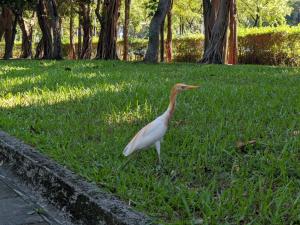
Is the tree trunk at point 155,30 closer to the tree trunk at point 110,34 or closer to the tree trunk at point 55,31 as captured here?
the tree trunk at point 55,31

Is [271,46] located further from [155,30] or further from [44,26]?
[44,26]

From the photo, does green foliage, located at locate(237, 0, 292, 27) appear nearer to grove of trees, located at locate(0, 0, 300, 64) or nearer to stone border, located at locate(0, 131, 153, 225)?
grove of trees, located at locate(0, 0, 300, 64)

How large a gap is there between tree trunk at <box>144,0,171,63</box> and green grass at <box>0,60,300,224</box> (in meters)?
7.74

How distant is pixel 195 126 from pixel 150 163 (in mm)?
1151

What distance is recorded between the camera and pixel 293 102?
5.67 m

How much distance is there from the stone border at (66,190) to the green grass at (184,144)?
11 centimetres

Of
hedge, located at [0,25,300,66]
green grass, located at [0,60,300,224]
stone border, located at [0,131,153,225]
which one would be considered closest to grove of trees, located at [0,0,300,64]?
hedge, located at [0,25,300,66]

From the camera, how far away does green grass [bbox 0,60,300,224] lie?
8.88ft

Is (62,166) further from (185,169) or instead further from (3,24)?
(3,24)

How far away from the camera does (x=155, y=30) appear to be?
48.6 ft

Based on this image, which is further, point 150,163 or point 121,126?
point 121,126

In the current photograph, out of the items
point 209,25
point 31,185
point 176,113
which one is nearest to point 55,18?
point 209,25

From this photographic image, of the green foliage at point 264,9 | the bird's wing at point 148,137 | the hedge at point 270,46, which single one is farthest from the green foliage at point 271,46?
the bird's wing at point 148,137

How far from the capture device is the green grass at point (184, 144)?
2.71 meters
